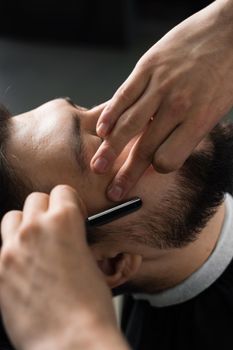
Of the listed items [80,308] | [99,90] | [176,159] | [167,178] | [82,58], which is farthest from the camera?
[82,58]

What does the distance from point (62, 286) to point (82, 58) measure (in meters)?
2.25

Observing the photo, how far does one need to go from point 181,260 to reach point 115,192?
0.26 m

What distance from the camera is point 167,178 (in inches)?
36.0

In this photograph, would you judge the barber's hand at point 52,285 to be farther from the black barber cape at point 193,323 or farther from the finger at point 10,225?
the black barber cape at point 193,323

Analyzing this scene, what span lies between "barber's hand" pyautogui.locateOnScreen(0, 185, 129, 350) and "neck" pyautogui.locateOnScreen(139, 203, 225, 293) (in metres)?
0.39

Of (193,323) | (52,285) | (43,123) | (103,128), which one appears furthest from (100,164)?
(193,323)

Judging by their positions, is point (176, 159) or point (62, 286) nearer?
point (62, 286)

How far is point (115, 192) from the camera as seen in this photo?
33.6 inches

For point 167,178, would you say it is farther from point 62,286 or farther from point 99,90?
point 99,90

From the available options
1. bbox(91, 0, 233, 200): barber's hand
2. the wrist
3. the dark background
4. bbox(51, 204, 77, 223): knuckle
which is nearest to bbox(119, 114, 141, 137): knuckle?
bbox(91, 0, 233, 200): barber's hand

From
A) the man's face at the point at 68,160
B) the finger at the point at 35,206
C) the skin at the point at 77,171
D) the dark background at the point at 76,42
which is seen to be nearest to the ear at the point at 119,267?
the skin at the point at 77,171

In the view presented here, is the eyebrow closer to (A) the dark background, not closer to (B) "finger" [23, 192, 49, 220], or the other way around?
(B) "finger" [23, 192, 49, 220]

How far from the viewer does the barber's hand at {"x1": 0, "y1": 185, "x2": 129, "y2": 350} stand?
0.57 meters

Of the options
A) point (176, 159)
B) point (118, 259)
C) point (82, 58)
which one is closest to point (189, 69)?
point (176, 159)
